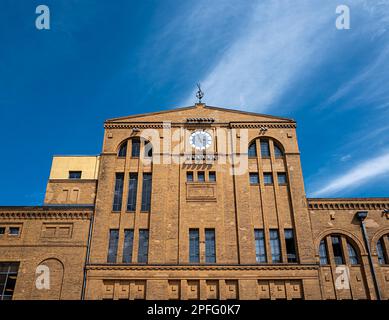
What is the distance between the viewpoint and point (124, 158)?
26578 millimetres

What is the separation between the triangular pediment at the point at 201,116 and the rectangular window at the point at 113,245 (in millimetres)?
8724

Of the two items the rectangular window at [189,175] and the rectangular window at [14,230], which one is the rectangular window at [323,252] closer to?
the rectangular window at [189,175]

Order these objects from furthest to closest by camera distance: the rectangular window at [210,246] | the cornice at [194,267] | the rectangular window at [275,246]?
the rectangular window at [275,246], the rectangular window at [210,246], the cornice at [194,267]

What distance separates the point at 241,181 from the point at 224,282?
6.99 metres

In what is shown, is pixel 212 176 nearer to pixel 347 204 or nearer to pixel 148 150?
pixel 148 150

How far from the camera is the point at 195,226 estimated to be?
941 inches

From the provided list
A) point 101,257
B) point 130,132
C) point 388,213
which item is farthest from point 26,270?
point 388,213

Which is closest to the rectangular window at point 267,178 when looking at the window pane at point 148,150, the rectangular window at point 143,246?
the window pane at point 148,150

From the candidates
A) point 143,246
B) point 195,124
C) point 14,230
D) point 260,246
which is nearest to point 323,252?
point 260,246

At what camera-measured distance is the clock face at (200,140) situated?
87.7 feet

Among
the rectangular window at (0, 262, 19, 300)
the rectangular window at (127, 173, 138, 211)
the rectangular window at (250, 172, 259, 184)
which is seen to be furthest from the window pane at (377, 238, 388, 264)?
the rectangular window at (0, 262, 19, 300)
